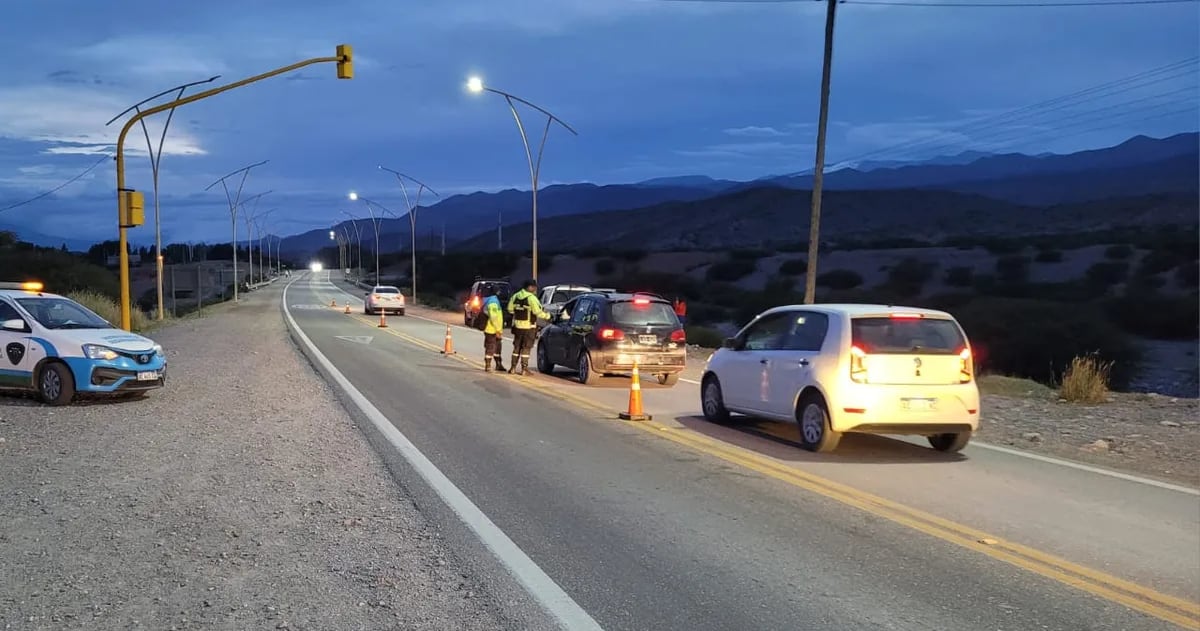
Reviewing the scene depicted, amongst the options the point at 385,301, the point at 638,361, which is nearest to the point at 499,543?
the point at 638,361

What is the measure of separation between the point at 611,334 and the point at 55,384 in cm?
855

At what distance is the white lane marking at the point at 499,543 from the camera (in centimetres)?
527

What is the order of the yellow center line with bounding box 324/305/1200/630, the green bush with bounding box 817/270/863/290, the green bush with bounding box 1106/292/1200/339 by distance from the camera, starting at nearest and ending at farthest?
the yellow center line with bounding box 324/305/1200/630 → the green bush with bounding box 1106/292/1200/339 → the green bush with bounding box 817/270/863/290

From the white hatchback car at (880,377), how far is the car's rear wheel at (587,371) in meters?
6.82

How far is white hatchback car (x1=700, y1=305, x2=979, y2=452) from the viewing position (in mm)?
10117

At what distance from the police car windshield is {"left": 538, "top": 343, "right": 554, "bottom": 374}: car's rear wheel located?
8.27 m

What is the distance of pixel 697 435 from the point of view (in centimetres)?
1184

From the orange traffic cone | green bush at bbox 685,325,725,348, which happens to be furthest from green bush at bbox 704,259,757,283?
the orange traffic cone

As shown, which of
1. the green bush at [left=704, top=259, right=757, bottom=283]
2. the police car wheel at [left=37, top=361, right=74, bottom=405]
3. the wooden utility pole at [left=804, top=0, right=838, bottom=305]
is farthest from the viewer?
→ the green bush at [left=704, top=259, right=757, bottom=283]

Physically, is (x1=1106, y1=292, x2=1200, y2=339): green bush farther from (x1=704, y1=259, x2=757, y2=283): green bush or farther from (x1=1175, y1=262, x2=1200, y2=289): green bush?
(x1=704, y1=259, x2=757, y2=283): green bush

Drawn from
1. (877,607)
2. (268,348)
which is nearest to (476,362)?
(268,348)

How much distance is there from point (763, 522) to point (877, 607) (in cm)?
197

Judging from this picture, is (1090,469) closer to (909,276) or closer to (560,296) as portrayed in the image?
(560,296)

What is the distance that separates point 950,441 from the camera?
1088 centimetres
